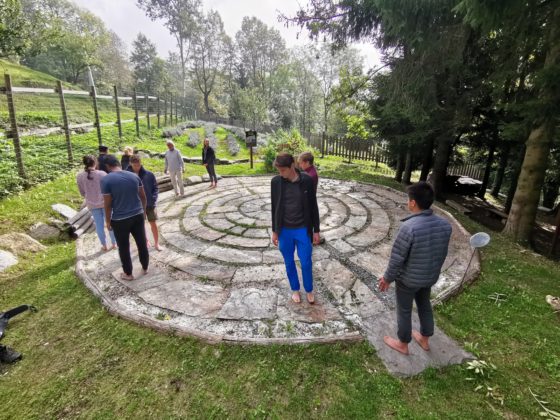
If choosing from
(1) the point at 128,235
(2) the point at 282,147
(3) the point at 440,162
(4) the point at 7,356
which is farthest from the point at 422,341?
(2) the point at 282,147

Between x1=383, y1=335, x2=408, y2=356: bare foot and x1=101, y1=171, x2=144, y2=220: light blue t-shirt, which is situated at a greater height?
x1=101, y1=171, x2=144, y2=220: light blue t-shirt

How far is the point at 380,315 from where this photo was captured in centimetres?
322

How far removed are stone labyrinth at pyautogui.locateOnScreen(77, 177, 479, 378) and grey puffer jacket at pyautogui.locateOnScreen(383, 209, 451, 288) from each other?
2.91ft

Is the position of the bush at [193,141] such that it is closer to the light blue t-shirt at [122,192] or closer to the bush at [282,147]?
the bush at [282,147]

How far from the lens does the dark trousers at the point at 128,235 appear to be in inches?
143

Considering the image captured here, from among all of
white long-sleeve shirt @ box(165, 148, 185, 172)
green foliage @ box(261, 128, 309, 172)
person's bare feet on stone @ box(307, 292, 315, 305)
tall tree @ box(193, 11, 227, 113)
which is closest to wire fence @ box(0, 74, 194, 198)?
white long-sleeve shirt @ box(165, 148, 185, 172)

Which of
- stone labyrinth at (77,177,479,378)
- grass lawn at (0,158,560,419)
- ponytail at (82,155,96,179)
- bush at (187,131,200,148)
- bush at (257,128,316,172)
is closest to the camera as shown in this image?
grass lawn at (0,158,560,419)

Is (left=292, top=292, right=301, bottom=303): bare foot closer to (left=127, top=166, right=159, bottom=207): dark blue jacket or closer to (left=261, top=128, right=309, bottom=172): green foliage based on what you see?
(left=127, top=166, right=159, bottom=207): dark blue jacket

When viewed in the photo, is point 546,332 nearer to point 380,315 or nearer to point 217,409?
point 380,315

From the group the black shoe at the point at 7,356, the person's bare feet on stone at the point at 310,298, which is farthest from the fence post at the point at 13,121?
the person's bare feet on stone at the point at 310,298

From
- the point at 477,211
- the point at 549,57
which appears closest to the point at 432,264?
the point at 549,57

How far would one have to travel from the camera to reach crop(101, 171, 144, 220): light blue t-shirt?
3.51 meters

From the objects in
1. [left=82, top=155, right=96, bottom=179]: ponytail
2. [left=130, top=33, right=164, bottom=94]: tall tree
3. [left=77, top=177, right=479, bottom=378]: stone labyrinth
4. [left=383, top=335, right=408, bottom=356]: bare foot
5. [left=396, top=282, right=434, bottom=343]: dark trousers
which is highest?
[left=130, top=33, right=164, bottom=94]: tall tree

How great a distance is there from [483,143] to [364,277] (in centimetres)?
931
